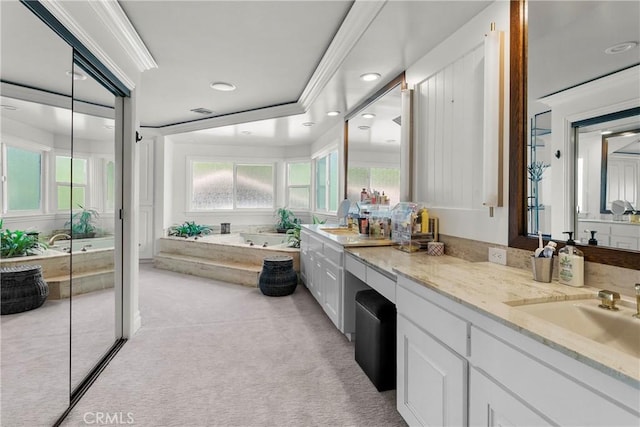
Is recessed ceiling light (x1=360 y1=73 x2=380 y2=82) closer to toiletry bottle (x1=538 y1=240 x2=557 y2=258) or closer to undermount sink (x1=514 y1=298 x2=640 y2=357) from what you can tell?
toiletry bottle (x1=538 y1=240 x2=557 y2=258)

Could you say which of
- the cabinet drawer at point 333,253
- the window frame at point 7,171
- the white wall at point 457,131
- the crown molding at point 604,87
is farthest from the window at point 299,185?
the crown molding at point 604,87

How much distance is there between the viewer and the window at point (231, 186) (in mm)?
6602

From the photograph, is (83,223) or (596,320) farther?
(83,223)

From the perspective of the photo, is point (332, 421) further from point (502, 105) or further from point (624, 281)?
point (502, 105)

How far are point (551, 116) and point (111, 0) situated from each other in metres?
2.58

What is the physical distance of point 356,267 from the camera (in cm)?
243

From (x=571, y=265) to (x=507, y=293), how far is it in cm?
35

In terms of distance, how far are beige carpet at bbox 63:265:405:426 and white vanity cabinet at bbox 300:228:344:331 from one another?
8.8 inches

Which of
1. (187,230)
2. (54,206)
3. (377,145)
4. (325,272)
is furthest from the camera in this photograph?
(187,230)

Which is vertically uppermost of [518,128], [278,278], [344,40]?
[344,40]

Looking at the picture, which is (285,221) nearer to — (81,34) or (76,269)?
(76,269)

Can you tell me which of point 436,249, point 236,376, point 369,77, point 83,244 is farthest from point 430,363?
point 369,77

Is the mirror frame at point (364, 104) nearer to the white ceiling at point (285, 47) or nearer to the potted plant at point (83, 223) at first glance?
the white ceiling at point (285, 47)

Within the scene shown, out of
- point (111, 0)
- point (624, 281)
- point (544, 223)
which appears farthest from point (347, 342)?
point (111, 0)
